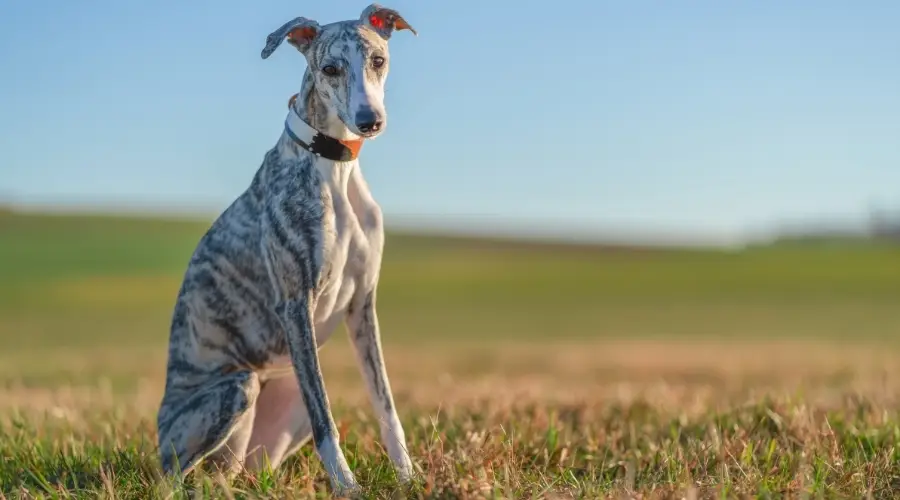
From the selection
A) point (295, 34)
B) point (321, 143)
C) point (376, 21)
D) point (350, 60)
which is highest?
point (376, 21)

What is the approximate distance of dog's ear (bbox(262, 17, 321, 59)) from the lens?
5.14m

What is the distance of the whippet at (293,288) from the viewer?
504 cm

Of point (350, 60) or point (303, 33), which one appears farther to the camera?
point (303, 33)

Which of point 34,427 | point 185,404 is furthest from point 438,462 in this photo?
point 34,427

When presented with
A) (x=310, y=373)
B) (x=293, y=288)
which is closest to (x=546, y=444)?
(x=310, y=373)

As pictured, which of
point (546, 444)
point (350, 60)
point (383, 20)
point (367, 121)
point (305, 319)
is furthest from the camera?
point (546, 444)

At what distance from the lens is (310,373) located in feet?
16.7

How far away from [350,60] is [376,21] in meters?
0.50

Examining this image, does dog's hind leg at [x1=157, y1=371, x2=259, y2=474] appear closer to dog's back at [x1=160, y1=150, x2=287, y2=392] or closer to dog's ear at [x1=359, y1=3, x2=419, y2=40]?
dog's back at [x1=160, y1=150, x2=287, y2=392]

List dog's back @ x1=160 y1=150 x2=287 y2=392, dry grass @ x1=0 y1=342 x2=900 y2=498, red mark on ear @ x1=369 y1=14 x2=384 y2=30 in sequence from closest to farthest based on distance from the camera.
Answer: dry grass @ x1=0 y1=342 x2=900 y2=498 → red mark on ear @ x1=369 y1=14 x2=384 y2=30 → dog's back @ x1=160 y1=150 x2=287 y2=392

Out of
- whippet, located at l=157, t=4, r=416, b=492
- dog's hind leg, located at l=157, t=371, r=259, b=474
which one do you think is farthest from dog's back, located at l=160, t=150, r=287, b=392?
dog's hind leg, located at l=157, t=371, r=259, b=474

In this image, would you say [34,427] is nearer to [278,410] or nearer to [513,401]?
[278,410]

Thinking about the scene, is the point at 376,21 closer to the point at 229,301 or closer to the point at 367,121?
the point at 367,121

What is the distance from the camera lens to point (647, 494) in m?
4.54
